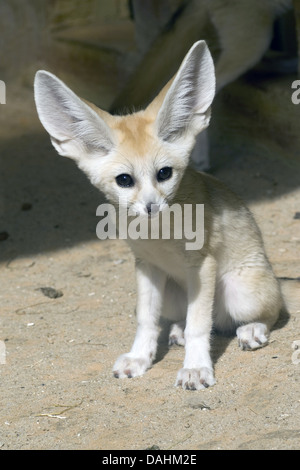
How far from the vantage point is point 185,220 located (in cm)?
326

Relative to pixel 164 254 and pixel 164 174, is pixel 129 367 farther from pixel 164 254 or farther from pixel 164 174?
pixel 164 174

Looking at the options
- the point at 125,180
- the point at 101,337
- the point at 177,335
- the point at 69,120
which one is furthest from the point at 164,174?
the point at 101,337

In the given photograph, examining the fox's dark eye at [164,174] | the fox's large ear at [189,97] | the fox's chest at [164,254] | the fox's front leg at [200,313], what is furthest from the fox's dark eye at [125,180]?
the fox's front leg at [200,313]

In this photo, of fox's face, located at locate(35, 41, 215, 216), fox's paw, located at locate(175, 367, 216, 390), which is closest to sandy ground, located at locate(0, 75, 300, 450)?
fox's paw, located at locate(175, 367, 216, 390)

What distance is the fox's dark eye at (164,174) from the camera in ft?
9.93

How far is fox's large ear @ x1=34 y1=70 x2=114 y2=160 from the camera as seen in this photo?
9.89ft

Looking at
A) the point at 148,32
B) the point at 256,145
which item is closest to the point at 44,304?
the point at 256,145

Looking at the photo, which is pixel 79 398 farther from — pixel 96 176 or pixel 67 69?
pixel 67 69

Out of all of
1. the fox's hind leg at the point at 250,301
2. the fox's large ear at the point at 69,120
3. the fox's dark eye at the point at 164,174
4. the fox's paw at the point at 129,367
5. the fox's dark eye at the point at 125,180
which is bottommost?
the fox's paw at the point at 129,367

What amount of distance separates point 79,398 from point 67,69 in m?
5.45

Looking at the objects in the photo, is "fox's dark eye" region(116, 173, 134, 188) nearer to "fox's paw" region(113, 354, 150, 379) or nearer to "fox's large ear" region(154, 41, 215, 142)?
"fox's large ear" region(154, 41, 215, 142)

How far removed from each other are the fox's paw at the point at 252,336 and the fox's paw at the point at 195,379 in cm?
29

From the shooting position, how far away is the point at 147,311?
11.5 ft

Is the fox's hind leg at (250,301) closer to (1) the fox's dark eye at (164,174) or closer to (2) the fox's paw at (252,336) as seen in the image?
(2) the fox's paw at (252,336)
